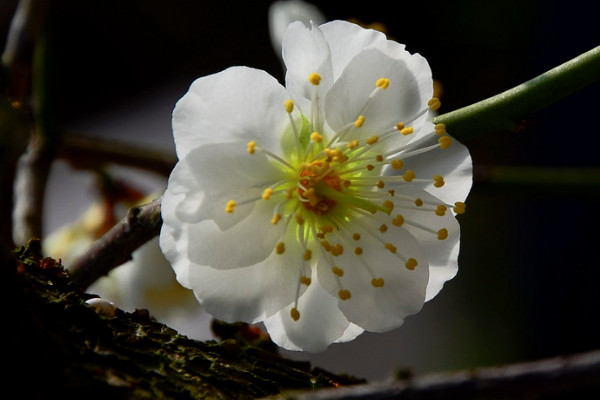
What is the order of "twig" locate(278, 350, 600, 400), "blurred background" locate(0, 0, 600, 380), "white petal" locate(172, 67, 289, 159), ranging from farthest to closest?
1. "blurred background" locate(0, 0, 600, 380)
2. "white petal" locate(172, 67, 289, 159)
3. "twig" locate(278, 350, 600, 400)

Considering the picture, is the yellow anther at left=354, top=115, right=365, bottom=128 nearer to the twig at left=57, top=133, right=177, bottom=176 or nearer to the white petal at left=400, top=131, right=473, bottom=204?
the white petal at left=400, top=131, right=473, bottom=204

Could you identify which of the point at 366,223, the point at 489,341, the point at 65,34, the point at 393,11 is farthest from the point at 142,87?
the point at 366,223

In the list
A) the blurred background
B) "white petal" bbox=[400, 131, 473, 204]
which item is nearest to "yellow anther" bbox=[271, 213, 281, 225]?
"white petal" bbox=[400, 131, 473, 204]

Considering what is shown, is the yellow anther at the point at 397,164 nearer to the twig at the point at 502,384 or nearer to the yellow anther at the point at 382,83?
the yellow anther at the point at 382,83

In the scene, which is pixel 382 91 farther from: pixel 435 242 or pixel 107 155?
pixel 107 155

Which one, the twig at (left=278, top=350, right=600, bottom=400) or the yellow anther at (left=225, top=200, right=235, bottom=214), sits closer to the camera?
the twig at (left=278, top=350, right=600, bottom=400)

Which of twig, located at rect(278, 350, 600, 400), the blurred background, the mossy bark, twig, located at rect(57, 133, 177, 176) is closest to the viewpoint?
twig, located at rect(278, 350, 600, 400)
